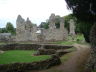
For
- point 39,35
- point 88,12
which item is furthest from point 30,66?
point 39,35

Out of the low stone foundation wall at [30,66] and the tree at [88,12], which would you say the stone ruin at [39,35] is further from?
the tree at [88,12]

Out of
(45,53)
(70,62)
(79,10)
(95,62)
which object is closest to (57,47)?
(45,53)

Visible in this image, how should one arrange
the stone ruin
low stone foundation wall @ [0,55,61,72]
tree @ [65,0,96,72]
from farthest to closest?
the stone ruin, low stone foundation wall @ [0,55,61,72], tree @ [65,0,96,72]

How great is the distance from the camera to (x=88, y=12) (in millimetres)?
19641

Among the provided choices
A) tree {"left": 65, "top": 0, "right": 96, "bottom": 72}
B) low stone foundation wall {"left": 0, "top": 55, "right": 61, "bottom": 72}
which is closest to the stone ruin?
low stone foundation wall {"left": 0, "top": 55, "right": 61, "bottom": 72}

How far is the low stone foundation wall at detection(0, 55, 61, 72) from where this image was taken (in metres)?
18.4

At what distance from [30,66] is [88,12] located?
21.5 feet

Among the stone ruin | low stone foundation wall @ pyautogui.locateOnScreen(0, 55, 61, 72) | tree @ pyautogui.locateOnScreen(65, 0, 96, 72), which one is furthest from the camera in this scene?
the stone ruin

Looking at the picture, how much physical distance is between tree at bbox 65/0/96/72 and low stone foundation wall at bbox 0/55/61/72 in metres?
4.40

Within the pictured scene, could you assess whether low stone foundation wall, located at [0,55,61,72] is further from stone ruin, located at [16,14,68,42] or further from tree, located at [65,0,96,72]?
stone ruin, located at [16,14,68,42]

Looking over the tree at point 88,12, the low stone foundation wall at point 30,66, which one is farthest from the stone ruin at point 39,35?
the tree at point 88,12

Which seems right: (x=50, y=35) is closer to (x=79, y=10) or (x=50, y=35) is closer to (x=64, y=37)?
(x=64, y=37)

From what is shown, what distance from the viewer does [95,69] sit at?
54.8 feet

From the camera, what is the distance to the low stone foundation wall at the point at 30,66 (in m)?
18.4
